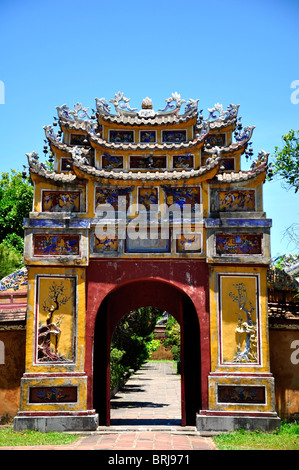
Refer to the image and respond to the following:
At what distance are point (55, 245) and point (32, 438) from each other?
3953 millimetres

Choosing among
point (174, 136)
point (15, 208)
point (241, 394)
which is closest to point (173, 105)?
point (174, 136)

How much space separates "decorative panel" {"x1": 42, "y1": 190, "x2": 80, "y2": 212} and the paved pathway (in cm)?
477

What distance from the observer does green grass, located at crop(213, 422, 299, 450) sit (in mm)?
10150

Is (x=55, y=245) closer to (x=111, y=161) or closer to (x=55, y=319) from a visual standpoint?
(x=55, y=319)

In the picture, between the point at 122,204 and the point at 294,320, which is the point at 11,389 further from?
the point at 294,320

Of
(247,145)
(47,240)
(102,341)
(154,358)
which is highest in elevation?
(247,145)

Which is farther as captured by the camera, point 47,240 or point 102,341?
point 102,341

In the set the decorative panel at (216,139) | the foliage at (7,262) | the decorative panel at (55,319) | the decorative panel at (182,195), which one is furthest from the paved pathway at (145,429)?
the decorative panel at (216,139)

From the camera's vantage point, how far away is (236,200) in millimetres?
12773

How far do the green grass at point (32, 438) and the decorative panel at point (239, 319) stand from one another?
3567 millimetres

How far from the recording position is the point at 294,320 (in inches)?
505

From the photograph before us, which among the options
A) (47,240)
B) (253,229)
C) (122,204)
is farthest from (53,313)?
(253,229)

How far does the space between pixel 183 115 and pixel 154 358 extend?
3150 centimetres

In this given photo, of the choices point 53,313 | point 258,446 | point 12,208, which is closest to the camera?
point 258,446
